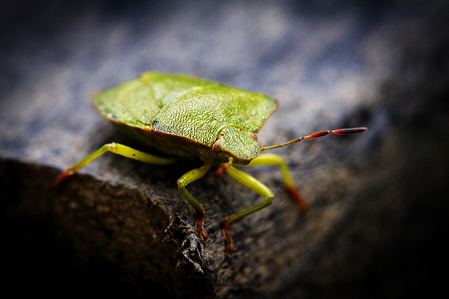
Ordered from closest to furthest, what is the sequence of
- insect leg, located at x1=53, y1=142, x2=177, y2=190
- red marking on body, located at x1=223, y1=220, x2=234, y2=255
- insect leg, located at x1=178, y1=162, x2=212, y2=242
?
insect leg, located at x1=178, y1=162, x2=212, y2=242 < red marking on body, located at x1=223, y1=220, x2=234, y2=255 < insect leg, located at x1=53, y1=142, x2=177, y2=190

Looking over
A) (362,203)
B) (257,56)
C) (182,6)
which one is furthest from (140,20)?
(362,203)

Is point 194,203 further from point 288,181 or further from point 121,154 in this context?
point 288,181

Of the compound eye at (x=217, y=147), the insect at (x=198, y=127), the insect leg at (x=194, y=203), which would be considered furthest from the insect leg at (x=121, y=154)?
the compound eye at (x=217, y=147)

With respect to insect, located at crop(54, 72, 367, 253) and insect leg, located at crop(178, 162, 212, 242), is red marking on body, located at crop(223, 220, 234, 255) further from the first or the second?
insect leg, located at crop(178, 162, 212, 242)

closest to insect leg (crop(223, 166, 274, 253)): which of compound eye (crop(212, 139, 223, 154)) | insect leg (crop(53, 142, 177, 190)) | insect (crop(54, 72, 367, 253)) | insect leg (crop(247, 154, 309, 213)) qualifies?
insect (crop(54, 72, 367, 253))

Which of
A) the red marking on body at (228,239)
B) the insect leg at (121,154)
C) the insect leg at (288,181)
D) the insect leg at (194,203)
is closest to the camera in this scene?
the insect leg at (194,203)

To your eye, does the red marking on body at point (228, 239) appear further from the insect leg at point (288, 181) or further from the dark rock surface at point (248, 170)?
the insect leg at point (288, 181)

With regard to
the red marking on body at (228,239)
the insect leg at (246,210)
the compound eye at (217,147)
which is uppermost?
the compound eye at (217,147)

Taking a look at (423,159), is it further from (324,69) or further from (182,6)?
(182,6)
